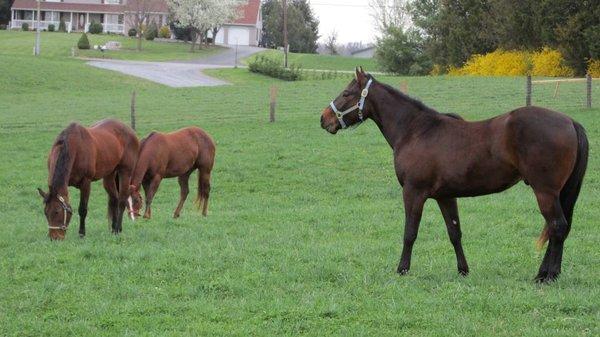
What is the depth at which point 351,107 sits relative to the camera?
925 centimetres

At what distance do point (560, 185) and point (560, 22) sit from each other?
39.0 m

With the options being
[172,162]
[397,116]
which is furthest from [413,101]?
[172,162]

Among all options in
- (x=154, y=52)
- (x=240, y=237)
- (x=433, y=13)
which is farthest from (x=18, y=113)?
(x=154, y=52)

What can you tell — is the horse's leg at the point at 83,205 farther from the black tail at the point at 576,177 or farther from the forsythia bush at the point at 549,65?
the forsythia bush at the point at 549,65

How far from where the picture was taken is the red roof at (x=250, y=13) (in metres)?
98.3

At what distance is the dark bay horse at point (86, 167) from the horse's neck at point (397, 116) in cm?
454

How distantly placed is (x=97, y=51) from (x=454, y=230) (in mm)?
68686

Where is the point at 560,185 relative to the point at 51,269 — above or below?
above

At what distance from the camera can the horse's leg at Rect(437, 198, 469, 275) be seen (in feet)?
28.3

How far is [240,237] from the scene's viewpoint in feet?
38.1

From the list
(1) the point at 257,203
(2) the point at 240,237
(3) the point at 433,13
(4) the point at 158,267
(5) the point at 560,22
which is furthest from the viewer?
(3) the point at 433,13

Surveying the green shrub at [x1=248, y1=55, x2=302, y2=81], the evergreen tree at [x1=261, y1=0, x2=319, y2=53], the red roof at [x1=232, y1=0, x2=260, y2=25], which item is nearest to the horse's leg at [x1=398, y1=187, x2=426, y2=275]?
the green shrub at [x1=248, y1=55, x2=302, y2=81]

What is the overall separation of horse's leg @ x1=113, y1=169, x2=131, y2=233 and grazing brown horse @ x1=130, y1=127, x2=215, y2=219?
0.62 meters

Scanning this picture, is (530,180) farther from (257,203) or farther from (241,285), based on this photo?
(257,203)
